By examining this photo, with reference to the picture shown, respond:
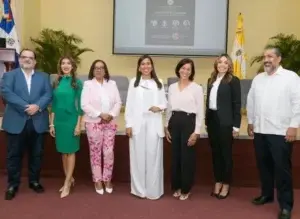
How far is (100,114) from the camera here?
364cm

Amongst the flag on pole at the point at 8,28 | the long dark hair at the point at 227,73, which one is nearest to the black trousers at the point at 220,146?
the long dark hair at the point at 227,73

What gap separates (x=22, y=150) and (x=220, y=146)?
1824 mm

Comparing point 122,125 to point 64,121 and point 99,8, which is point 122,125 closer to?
point 64,121

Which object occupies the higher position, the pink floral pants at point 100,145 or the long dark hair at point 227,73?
the long dark hair at point 227,73

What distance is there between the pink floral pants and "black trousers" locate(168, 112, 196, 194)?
58 cm

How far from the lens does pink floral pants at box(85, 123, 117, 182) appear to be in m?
3.69

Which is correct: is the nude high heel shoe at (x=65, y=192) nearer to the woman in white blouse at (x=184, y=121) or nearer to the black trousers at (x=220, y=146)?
the woman in white blouse at (x=184, y=121)

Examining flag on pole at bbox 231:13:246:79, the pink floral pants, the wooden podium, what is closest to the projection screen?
flag on pole at bbox 231:13:246:79

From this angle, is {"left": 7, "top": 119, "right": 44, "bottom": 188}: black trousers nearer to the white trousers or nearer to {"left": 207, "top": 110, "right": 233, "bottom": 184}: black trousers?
the white trousers

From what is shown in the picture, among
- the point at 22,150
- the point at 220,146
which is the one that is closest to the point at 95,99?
the point at 22,150

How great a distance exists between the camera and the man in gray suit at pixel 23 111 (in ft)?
11.6

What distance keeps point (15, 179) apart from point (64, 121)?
2.37 feet

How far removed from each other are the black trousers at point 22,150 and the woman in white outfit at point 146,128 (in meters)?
0.86

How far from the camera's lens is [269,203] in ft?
11.8
